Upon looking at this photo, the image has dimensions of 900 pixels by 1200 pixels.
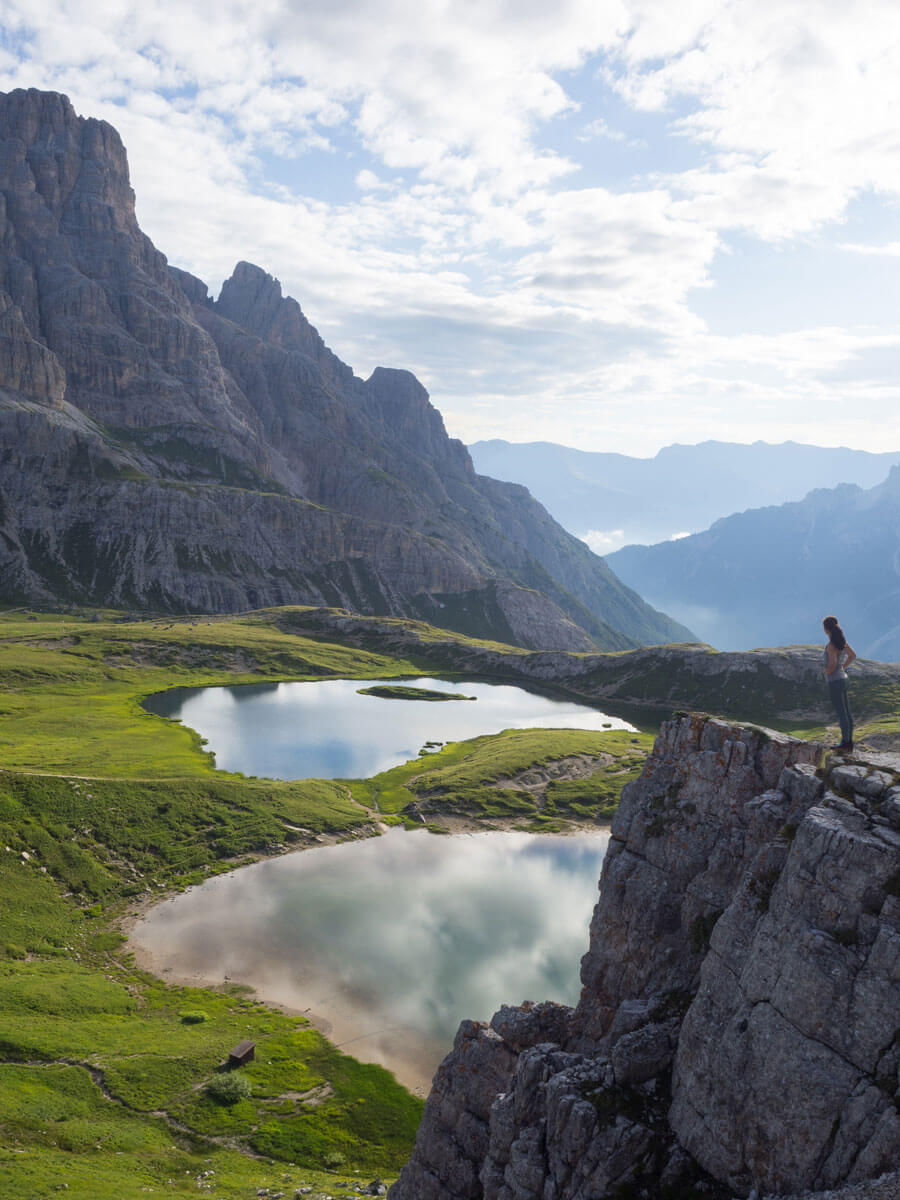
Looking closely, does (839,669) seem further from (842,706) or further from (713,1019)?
(713,1019)

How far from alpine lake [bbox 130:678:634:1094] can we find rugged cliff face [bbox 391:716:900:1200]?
22768 millimetres

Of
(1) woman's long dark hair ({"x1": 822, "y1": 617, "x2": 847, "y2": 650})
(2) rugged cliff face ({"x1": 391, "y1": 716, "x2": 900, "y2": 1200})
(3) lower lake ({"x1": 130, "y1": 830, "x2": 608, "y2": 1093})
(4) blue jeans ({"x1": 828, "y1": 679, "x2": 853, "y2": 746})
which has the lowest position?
(3) lower lake ({"x1": 130, "y1": 830, "x2": 608, "y2": 1093})

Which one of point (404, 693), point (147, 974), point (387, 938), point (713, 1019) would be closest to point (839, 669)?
point (713, 1019)

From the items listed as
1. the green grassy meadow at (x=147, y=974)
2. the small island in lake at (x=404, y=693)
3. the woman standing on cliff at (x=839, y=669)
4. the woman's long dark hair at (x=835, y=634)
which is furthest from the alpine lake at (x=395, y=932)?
the small island in lake at (x=404, y=693)

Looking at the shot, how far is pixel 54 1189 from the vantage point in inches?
1156

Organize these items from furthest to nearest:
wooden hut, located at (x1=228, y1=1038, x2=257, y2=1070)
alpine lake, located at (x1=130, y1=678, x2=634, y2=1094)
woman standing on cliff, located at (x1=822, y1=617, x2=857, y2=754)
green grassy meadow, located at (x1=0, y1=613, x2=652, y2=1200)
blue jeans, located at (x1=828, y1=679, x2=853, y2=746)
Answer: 1. alpine lake, located at (x1=130, y1=678, x2=634, y2=1094)
2. wooden hut, located at (x1=228, y1=1038, x2=257, y2=1070)
3. green grassy meadow, located at (x1=0, y1=613, x2=652, y2=1200)
4. woman standing on cliff, located at (x1=822, y1=617, x2=857, y2=754)
5. blue jeans, located at (x1=828, y1=679, x2=853, y2=746)

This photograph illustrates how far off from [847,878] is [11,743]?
10045cm

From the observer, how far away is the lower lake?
Answer: 5197 cm

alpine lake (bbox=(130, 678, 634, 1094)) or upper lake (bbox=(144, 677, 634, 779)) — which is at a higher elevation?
upper lake (bbox=(144, 677, 634, 779))

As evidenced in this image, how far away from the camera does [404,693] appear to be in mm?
178375

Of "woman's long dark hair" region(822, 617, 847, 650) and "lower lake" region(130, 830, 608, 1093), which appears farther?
"lower lake" region(130, 830, 608, 1093)

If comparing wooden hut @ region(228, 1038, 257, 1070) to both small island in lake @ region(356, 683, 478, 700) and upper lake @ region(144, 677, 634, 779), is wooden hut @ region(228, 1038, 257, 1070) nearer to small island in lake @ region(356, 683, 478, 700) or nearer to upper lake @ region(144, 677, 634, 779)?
upper lake @ region(144, 677, 634, 779)

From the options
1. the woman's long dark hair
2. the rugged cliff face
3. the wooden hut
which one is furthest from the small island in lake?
the woman's long dark hair

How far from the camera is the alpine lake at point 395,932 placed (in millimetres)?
52281
